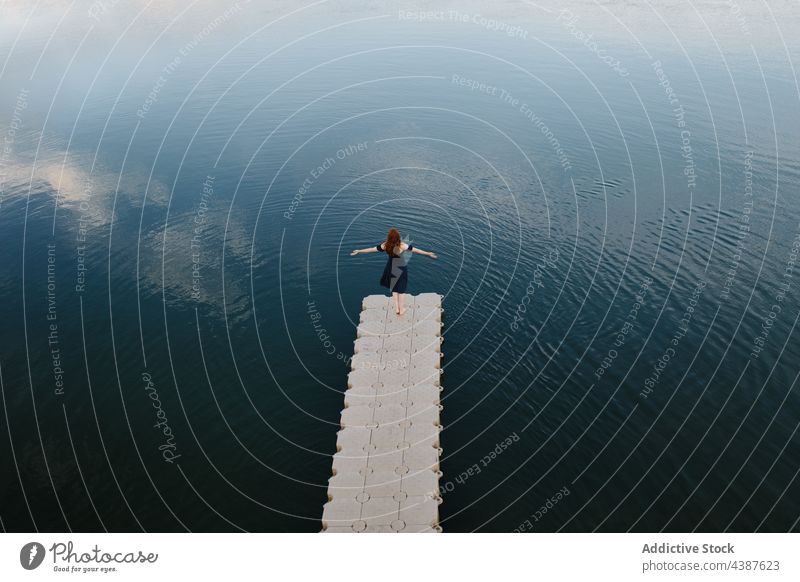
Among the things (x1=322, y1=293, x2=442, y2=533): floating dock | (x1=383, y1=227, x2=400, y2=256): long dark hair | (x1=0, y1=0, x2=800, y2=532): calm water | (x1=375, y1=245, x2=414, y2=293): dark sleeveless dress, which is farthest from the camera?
(x1=375, y1=245, x2=414, y2=293): dark sleeveless dress

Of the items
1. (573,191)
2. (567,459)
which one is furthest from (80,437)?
(573,191)

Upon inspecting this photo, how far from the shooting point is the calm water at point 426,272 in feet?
72.4

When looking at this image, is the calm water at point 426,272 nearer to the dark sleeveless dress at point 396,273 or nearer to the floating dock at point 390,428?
the floating dock at point 390,428

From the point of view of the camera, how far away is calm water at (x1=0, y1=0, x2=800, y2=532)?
2208cm

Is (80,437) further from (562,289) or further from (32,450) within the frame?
(562,289)

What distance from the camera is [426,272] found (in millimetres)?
31969

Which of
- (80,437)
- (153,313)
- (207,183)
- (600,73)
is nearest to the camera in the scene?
(80,437)

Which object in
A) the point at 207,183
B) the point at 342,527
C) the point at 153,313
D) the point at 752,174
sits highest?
the point at 207,183

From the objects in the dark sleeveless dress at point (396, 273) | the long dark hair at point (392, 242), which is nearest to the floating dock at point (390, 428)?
the dark sleeveless dress at point (396, 273)

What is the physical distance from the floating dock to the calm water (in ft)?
5.47

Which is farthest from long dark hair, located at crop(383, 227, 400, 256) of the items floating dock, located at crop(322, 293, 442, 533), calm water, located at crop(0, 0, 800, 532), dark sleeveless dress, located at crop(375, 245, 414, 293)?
calm water, located at crop(0, 0, 800, 532)

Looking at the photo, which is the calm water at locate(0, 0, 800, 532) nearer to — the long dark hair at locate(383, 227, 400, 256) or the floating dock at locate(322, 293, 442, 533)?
the floating dock at locate(322, 293, 442, 533)

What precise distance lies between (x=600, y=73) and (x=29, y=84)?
5003 centimetres
